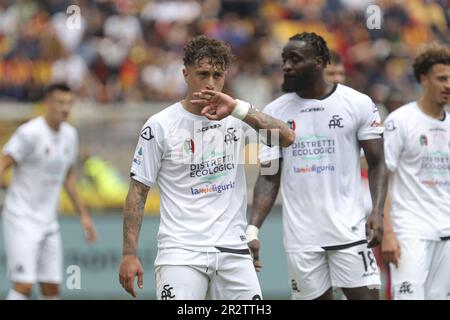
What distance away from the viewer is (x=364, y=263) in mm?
8516

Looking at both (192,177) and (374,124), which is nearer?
(192,177)

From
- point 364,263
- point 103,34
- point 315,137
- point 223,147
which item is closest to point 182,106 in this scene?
point 223,147

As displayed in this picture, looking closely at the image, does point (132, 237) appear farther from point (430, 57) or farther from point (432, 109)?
point (430, 57)

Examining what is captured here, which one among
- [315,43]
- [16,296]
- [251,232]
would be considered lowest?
[16,296]

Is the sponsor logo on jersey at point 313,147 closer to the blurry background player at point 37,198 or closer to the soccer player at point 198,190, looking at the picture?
the soccer player at point 198,190

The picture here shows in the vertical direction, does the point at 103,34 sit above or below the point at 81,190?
above

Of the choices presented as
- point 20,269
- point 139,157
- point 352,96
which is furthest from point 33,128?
point 139,157

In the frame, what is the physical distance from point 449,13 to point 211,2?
4.29 meters

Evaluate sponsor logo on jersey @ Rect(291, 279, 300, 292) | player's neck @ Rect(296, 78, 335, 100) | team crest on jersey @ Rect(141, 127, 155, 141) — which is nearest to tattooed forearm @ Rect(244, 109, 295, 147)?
team crest on jersey @ Rect(141, 127, 155, 141)

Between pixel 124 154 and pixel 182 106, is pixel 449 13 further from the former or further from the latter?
pixel 182 106

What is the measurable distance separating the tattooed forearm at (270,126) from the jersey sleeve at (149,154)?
0.63m

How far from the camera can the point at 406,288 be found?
9273mm

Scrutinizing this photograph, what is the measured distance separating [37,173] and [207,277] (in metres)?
5.45

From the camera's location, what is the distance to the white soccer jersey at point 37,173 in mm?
12297
